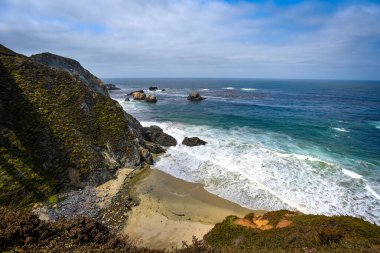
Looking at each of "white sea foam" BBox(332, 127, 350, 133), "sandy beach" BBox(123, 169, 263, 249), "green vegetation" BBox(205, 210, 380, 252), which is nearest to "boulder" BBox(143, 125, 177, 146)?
"sandy beach" BBox(123, 169, 263, 249)

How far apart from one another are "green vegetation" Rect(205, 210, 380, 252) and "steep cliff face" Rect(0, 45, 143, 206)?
14558 millimetres

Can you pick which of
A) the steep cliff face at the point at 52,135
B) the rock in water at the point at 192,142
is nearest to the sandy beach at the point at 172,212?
the steep cliff face at the point at 52,135

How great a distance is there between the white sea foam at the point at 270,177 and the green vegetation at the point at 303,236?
21.4 feet

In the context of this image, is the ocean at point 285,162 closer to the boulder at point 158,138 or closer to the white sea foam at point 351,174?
the white sea foam at point 351,174

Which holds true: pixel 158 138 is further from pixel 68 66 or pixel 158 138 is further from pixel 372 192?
pixel 372 192

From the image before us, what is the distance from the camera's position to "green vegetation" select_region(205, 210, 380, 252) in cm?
1059

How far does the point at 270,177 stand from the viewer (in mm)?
25812

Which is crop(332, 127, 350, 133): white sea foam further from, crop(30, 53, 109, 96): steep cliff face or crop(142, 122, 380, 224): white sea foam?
crop(30, 53, 109, 96): steep cliff face

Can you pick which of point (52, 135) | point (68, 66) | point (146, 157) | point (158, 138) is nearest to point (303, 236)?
point (146, 157)

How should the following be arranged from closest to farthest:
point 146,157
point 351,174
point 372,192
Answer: point 372,192, point 351,174, point 146,157

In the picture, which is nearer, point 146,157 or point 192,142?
point 146,157

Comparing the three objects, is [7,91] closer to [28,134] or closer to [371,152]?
[28,134]

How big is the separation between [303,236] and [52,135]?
24.9 m

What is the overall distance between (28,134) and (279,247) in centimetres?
2481
